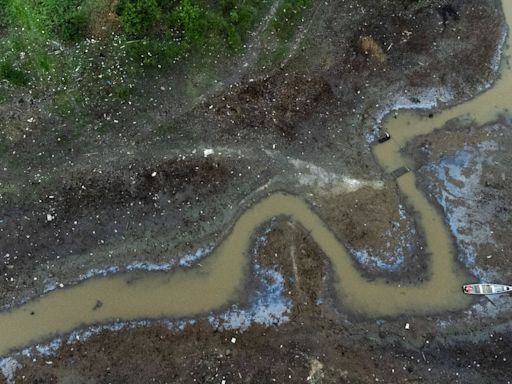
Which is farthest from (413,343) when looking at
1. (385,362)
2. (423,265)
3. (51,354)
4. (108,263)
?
(51,354)

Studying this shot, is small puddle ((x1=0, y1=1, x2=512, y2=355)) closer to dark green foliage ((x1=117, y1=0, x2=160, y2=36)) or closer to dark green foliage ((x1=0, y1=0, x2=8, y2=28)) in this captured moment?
dark green foliage ((x1=117, y1=0, x2=160, y2=36))

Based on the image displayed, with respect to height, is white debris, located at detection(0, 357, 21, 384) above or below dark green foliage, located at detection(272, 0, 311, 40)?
below

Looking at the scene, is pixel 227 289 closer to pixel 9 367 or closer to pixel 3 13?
pixel 9 367

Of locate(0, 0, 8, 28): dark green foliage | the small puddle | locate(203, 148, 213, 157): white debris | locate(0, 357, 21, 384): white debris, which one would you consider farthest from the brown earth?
locate(0, 0, 8, 28): dark green foliage

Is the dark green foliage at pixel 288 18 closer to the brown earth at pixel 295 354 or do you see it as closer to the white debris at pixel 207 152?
the white debris at pixel 207 152

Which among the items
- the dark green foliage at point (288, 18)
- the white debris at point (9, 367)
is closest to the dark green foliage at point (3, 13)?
the dark green foliage at point (288, 18)
